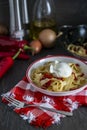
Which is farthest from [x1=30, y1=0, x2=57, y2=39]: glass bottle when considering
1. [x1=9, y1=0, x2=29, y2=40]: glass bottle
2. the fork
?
the fork

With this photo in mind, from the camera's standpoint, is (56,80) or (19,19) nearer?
(56,80)

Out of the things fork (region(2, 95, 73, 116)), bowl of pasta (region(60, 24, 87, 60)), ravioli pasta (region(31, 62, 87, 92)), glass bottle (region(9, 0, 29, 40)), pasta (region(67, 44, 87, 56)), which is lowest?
fork (region(2, 95, 73, 116))

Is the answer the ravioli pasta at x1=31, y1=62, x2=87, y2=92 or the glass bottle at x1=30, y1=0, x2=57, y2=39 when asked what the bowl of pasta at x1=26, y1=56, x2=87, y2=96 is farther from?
the glass bottle at x1=30, y1=0, x2=57, y2=39

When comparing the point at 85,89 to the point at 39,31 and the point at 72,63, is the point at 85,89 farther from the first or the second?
the point at 39,31

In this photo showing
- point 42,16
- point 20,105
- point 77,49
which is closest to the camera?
point 20,105

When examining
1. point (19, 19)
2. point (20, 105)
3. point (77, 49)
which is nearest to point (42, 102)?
point (20, 105)

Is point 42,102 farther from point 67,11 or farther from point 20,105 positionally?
point 67,11
